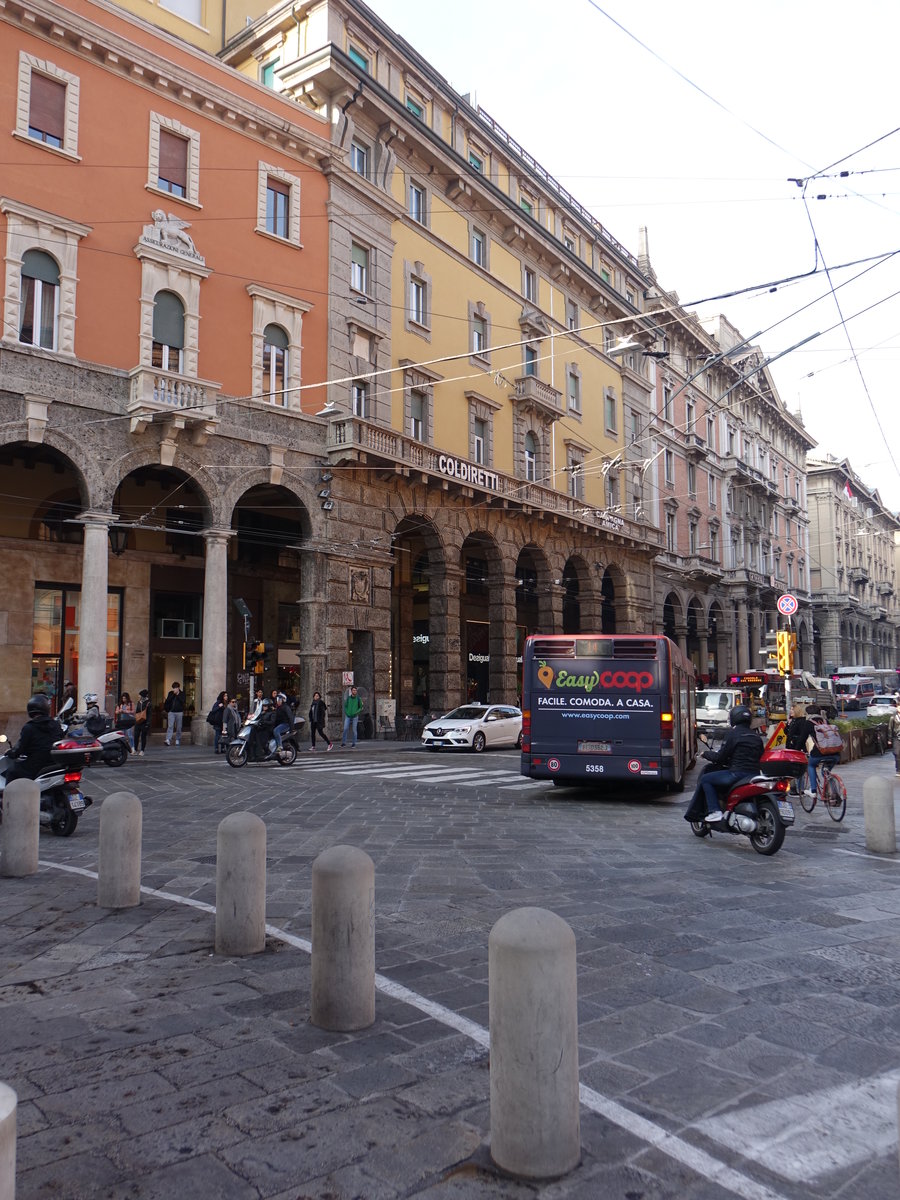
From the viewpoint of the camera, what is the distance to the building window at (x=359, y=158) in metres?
27.2

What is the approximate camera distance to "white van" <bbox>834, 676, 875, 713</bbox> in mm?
55156

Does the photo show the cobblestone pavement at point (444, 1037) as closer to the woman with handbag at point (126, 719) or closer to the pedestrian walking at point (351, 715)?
the woman with handbag at point (126, 719)

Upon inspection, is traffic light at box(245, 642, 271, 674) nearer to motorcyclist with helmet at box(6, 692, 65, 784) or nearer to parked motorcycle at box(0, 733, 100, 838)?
parked motorcycle at box(0, 733, 100, 838)

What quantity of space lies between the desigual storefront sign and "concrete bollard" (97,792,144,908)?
22.3 meters

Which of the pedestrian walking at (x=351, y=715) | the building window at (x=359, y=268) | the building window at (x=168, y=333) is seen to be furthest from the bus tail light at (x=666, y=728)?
the building window at (x=359, y=268)

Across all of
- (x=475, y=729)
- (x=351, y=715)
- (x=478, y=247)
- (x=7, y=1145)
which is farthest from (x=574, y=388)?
(x=7, y=1145)

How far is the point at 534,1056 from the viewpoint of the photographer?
288 centimetres

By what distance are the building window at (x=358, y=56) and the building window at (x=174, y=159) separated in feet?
20.8

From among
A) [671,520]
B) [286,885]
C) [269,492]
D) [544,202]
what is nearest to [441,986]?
[286,885]

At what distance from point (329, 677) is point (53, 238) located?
1239 cm

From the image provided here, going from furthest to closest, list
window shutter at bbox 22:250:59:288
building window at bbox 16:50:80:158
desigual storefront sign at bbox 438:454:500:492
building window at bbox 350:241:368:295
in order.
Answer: desigual storefront sign at bbox 438:454:500:492 < building window at bbox 350:241:368:295 < building window at bbox 16:50:80:158 < window shutter at bbox 22:250:59:288

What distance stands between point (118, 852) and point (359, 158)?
2604 cm

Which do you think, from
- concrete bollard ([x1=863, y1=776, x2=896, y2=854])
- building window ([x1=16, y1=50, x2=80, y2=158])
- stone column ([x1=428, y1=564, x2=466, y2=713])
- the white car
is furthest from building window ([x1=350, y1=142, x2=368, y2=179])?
concrete bollard ([x1=863, y1=776, x2=896, y2=854])

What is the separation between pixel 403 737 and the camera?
2845cm
